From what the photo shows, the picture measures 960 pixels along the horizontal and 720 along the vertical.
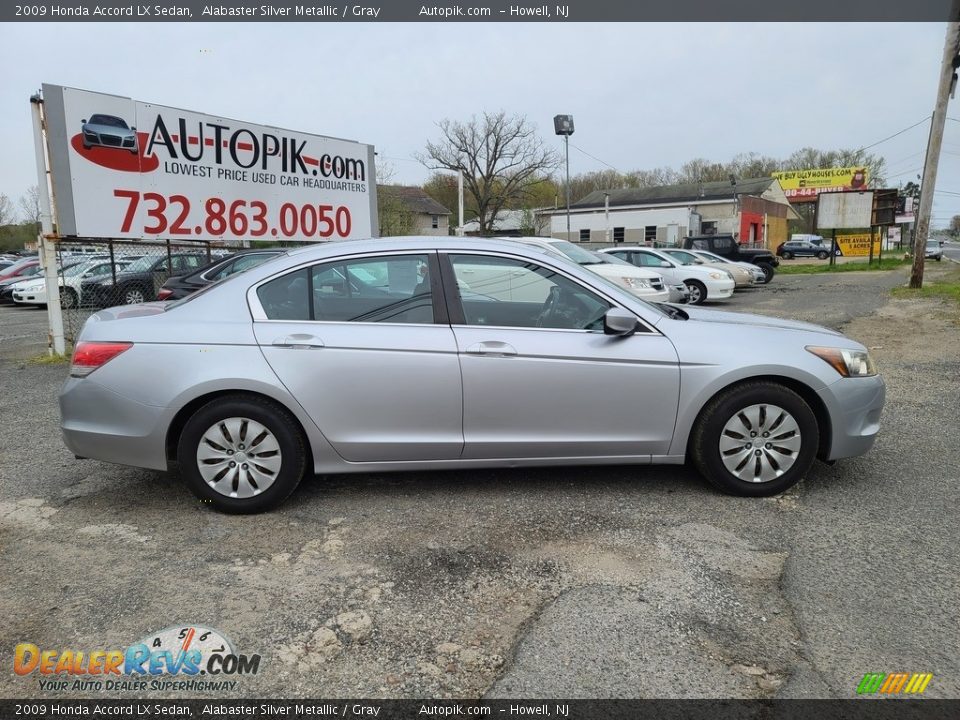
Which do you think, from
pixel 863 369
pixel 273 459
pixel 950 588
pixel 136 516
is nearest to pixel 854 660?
pixel 950 588

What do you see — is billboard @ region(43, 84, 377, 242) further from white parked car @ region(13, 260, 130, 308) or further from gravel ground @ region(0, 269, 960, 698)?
white parked car @ region(13, 260, 130, 308)

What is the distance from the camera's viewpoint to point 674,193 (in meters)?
56.3

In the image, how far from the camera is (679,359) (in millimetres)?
3832

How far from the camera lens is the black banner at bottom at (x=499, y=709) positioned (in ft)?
7.30

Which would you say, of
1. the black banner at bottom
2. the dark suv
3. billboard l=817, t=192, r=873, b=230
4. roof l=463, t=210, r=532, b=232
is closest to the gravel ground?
the black banner at bottom

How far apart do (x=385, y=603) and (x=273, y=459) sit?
1.23 m

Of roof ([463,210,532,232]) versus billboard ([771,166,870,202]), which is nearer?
roof ([463,210,532,232])

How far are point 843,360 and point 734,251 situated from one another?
77.9ft

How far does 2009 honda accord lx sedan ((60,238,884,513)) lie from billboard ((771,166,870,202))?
251ft

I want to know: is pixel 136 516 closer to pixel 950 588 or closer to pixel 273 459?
pixel 273 459

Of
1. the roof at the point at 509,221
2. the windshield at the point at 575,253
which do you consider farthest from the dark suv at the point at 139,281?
the roof at the point at 509,221

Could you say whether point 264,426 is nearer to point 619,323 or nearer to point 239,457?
point 239,457

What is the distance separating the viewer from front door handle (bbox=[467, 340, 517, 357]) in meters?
3.76

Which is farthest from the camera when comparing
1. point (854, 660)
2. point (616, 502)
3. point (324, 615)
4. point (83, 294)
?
point (83, 294)
